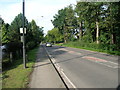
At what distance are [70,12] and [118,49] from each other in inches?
1370

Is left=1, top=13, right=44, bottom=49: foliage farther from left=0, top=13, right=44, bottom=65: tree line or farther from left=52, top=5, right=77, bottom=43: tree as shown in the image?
left=52, top=5, right=77, bottom=43: tree

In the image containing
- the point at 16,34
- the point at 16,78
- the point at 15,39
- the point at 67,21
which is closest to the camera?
the point at 16,78

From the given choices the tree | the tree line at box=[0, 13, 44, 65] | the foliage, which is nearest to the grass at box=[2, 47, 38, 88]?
the tree line at box=[0, 13, 44, 65]

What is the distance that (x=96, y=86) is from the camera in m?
5.88

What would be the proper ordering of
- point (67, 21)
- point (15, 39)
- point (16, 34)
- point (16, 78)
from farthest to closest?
point (67, 21) < point (16, 34) < point (15, 39) < point (16, 78)

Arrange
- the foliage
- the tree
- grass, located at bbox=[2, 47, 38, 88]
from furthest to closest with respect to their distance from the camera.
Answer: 1. the tree
2. the foliage
3. grass, located at bbox=[2, 47, 38, 88]

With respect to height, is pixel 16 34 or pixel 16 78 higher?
pixel 16 34

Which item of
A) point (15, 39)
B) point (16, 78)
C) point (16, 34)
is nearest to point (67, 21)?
point (16, 34)

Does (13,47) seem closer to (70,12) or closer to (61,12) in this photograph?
(70,12)

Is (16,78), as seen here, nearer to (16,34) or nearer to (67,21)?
(16,34)

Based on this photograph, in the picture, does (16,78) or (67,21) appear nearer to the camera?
(16,78)

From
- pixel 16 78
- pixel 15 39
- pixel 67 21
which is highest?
pixel 67 21

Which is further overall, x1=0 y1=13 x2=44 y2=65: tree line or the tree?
the tree

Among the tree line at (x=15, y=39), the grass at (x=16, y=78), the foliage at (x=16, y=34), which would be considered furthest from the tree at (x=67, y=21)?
the grass at (x=16, y=78)
